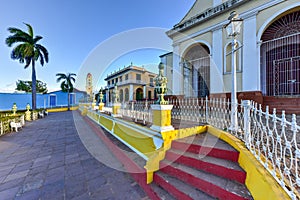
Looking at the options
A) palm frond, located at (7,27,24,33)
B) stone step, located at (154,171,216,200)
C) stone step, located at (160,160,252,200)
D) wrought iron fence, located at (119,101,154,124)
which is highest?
palm frond, located at (7,27,24,33)

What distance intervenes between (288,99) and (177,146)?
520 cm

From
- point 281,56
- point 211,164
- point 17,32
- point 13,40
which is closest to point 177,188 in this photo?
point 211,164

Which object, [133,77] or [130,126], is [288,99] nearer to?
[130,126]

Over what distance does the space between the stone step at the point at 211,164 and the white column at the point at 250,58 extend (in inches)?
191

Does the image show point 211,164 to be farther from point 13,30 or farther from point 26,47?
point 13,30

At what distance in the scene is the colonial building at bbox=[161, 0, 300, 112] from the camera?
17.2 ft

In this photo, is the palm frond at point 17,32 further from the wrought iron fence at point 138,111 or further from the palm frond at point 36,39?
the wrought iron fence at point 138,111

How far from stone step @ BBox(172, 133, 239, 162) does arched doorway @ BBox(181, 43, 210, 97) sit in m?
5.35

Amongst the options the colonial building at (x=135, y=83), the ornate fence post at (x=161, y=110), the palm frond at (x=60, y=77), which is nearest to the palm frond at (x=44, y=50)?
the colonial building at (x=135, y=83)

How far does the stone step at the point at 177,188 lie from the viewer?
5.83 ft

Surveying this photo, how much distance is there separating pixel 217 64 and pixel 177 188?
6286 millimetres

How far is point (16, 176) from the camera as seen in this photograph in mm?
2875

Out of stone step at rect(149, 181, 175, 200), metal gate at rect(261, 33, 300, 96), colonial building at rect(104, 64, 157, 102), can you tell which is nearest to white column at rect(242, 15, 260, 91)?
metal gate at rect(261, 33, 300, 96)

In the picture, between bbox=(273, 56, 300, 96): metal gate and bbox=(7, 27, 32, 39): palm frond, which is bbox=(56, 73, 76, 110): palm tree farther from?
bbox=(273, 56, 300, 96): metal gate
